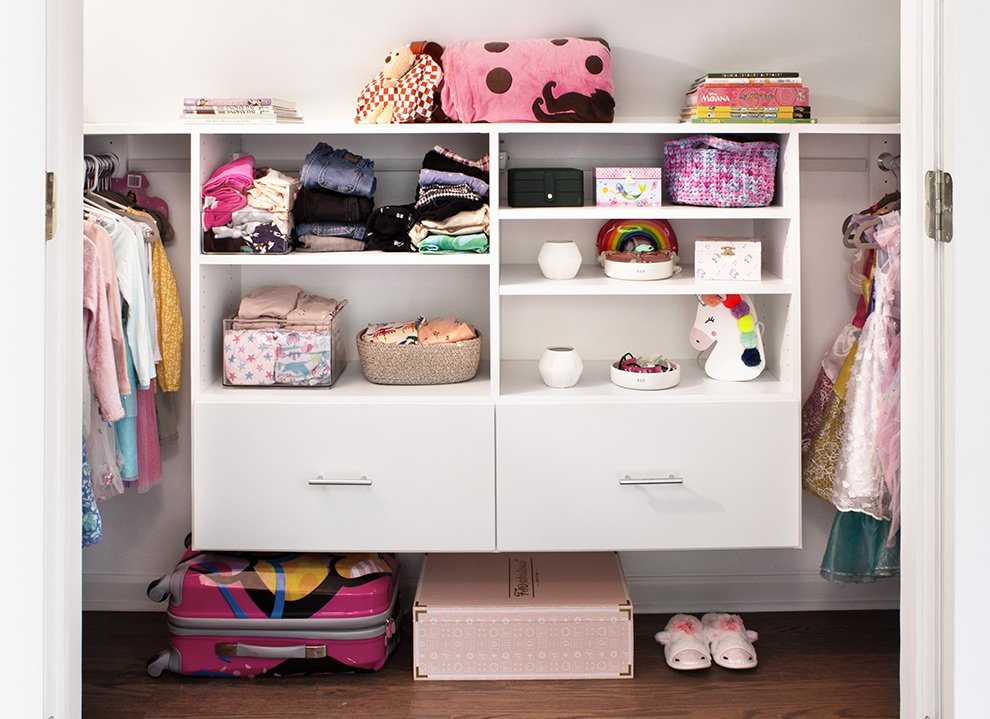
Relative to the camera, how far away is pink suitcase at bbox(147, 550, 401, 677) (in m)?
2.51

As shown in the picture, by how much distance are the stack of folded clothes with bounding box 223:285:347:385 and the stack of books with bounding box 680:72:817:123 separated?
1.09 meters

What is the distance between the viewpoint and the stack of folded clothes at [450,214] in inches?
97.0

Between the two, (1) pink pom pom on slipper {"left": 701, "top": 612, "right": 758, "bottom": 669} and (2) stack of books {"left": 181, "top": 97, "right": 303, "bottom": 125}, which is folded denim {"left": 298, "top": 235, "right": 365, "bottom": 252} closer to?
(2) stack of books {"left": 181, "top": 97, "right": 303, "bottom": 125}

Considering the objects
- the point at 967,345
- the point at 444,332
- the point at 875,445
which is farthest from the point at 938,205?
the point at 444,332

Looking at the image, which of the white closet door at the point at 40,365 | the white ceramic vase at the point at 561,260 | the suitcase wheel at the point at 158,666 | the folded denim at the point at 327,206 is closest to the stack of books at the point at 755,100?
the white ceramic vase at the point at 561,260

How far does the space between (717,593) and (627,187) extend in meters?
1.24

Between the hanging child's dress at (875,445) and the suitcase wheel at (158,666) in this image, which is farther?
the suitcase wheel at (158,666)

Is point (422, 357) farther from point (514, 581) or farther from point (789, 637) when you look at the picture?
point (789, 637)

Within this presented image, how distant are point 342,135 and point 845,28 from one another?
139 cm

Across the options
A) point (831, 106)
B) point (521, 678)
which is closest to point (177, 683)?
point (521, 678)

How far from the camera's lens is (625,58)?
2.70m

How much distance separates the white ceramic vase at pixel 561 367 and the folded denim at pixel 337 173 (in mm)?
622

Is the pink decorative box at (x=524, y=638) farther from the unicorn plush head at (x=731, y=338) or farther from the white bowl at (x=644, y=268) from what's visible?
the white bowl at (x=644, y=268)

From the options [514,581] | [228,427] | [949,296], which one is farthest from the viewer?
[514,581]
